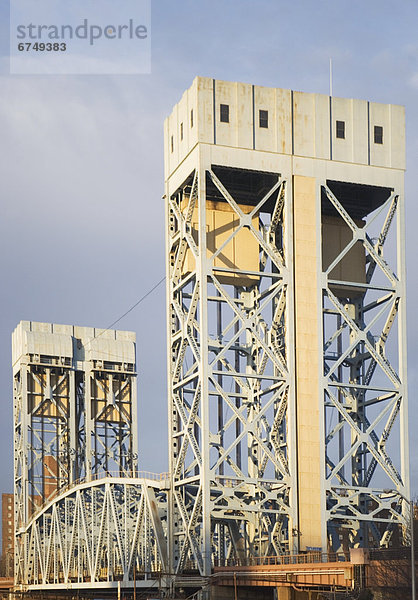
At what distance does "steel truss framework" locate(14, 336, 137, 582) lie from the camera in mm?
113188

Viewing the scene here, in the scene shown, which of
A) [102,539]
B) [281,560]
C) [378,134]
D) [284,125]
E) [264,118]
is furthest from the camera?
[102,539]

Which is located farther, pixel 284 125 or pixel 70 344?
pixel 70 344

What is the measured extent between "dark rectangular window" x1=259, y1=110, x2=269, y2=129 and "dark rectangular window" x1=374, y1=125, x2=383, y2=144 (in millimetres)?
6883

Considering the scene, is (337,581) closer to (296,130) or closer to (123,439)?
(296,130)

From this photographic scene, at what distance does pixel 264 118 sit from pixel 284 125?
1265 millimetres

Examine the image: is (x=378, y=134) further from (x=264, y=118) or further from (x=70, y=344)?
(x=70, y=344)

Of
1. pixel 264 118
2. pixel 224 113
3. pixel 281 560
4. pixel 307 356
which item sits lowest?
pixel 281 560

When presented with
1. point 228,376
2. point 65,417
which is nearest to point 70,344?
point 65,417

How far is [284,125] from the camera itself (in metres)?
73.1

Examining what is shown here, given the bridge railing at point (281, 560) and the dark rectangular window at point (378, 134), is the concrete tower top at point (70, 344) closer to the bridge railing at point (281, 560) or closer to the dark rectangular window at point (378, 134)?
the dark rectangular window at point (378, 134)

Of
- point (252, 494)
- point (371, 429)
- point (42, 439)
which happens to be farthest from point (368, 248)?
point (42, 439)

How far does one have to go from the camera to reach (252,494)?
69.5 metres

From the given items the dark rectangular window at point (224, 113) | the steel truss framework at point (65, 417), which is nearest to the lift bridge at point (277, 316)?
the dark rectangular window at point (224, 113)

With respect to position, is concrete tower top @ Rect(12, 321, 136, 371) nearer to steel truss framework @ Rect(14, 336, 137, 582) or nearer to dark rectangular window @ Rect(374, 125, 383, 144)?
steel truss framework @ Rect(14, 336, 137, 582)
